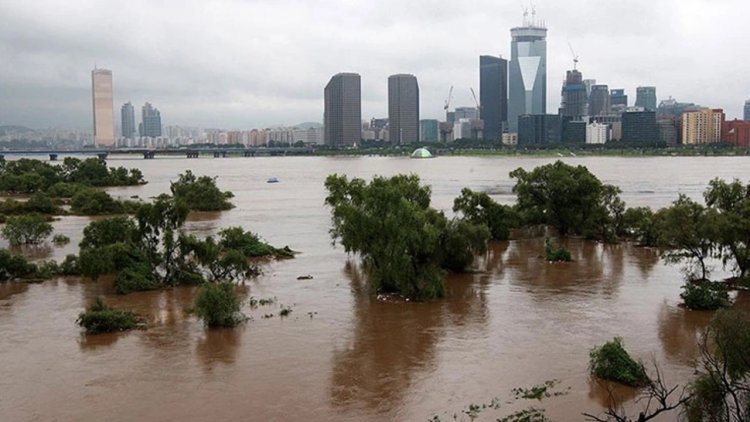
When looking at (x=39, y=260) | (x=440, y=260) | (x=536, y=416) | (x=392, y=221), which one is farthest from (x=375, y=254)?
(x=39, y=260)

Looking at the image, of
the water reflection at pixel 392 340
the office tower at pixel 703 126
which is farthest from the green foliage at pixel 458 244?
the office tower at pixel 703 126

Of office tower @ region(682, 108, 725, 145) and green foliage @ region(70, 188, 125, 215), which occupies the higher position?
office tower @ region(682, 108, 725, 145)

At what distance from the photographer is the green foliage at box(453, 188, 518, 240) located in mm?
37594

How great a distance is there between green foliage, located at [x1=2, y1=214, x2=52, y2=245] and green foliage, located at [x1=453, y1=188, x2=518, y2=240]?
21.8 m

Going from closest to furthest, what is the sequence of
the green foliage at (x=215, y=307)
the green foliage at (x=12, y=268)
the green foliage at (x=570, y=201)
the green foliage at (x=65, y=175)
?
the green foliage at (x=215, y=307), the green foliage at (x=12, y=268), the green foliage at (x=570, y=201), the green foliage at (x=65, y=175)

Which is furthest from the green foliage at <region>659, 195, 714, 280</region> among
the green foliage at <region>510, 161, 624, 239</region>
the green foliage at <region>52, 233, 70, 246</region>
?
the green foliage at <region>52, 233, 70, 246</region>

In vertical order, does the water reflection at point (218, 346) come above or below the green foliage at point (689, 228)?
below

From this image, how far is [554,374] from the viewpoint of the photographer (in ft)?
55.6

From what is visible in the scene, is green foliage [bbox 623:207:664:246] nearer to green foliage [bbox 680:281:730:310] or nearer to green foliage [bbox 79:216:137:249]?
green foliage [bbox 680:281:730:310]

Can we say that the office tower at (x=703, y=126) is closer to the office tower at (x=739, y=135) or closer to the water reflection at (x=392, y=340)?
the office tower at (x=739, y=135)

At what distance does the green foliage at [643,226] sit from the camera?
35.5 metres

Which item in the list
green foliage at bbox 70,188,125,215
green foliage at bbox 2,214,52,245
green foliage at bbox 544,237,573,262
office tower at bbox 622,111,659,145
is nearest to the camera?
green foliage at bbox 544,237,573,262

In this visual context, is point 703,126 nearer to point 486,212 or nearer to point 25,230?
point 486,212

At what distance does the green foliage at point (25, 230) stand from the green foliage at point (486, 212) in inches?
860
